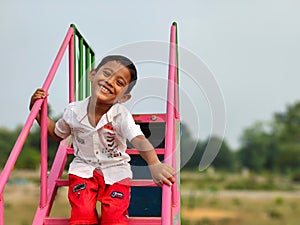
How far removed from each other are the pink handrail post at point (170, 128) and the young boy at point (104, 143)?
17cm

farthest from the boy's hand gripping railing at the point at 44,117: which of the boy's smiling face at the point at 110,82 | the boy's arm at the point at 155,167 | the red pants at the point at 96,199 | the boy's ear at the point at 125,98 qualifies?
the boy's arm at the point at 155,167

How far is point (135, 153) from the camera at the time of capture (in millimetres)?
4523

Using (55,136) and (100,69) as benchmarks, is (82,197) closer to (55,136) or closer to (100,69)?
(55,136)

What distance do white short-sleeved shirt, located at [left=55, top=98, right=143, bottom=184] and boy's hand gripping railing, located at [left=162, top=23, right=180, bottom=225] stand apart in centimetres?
26

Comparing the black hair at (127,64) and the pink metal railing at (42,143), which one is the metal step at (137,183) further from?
the black hair at (127,64)

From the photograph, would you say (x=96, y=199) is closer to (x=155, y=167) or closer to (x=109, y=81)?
(x=155, y=167)

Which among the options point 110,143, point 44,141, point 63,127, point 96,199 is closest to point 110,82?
point 110,143

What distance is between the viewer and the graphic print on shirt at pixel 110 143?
12.6 feet

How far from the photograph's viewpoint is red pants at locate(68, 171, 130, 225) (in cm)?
365

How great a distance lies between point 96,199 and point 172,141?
0.64m

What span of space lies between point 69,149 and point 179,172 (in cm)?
96

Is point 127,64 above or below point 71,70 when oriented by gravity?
below

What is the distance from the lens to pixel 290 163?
3456cm

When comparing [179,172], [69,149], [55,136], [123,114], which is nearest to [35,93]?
[55,136]
